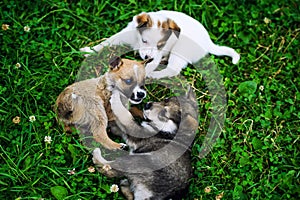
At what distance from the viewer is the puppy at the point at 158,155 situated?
3.50 m

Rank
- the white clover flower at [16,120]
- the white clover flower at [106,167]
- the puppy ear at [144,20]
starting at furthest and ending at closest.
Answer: the puppy ear at [144,20], the white clover flower at [16,120], the white clover flower at [106,167]

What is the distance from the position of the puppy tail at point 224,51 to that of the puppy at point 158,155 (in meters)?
0.68

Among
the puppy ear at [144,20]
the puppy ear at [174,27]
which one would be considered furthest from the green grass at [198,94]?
the puppy ear at [144,20]

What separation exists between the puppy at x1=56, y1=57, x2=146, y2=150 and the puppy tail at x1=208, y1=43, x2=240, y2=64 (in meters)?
0.93

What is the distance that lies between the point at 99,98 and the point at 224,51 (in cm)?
141

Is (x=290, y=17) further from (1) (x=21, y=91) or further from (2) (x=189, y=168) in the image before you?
(1) (x=21, y=91)

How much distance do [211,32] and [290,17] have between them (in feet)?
2.99

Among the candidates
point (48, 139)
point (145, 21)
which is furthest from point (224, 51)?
point (48, 139)

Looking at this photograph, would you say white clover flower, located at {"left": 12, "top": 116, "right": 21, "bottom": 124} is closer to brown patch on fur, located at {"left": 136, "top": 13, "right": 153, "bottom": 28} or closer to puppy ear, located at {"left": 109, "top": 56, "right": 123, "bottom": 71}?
puppy ear, located at {"left": 109, "top": 56, "right": 123, "bottom": 71}

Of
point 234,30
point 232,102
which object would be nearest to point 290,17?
point 234,30

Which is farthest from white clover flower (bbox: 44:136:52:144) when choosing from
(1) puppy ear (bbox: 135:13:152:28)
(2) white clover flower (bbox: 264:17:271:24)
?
(2) white clover flower (bbox: 264:17:271:24)

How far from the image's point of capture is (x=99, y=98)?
388 centimetres

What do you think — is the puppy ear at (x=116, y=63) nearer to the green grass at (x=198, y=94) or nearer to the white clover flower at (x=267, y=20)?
the green grass at (x=198, y=94)

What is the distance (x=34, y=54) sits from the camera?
438 centimetres
